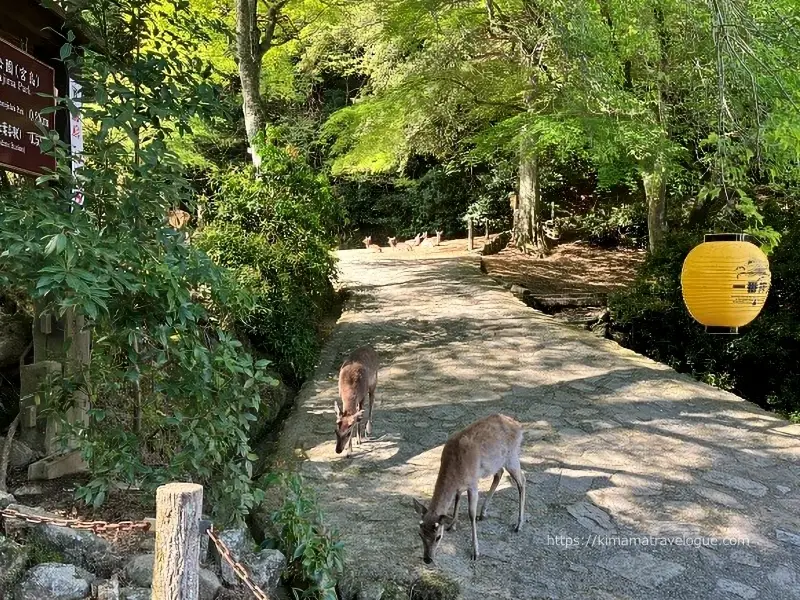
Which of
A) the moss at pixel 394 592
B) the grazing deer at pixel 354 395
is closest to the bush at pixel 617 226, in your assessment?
the grazing deer at pixel 354 395

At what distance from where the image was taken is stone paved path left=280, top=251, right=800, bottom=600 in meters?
4.13

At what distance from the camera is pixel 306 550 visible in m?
3.70

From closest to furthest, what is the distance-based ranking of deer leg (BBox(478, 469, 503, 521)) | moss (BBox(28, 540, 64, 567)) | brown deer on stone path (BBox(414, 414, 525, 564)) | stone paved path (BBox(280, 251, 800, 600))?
moss (BBox(28, 540, 64, 567)) < stone paved path (BBox(280, 251, 800, 600)) < brown deer on stone path (BBox(414, 414, 525, 564)) < deer leg (BBox(478, 469, 503, 521))

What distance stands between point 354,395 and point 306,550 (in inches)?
96.8

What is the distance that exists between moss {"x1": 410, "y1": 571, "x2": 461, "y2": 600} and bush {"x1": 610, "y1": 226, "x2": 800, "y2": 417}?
6.82 meters

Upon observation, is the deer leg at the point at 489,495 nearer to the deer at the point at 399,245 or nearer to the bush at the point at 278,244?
the bush at the point at 278,244

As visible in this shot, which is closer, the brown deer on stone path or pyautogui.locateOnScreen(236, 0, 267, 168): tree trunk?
the brown deer on stone path

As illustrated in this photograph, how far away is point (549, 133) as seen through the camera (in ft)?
32.4

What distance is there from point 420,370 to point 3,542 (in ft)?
19.4

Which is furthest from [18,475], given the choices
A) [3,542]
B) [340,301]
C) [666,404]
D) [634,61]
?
[634,61]

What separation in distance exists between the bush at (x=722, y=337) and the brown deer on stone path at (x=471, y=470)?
5.81 metres

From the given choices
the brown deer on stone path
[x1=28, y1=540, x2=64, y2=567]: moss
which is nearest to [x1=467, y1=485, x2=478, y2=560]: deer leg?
the brown deer on stone path

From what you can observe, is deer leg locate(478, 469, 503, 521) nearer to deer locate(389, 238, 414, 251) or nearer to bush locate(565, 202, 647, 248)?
bush locate(565, 202, 647, 248)

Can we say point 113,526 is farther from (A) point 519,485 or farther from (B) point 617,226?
(B) point 617,226
